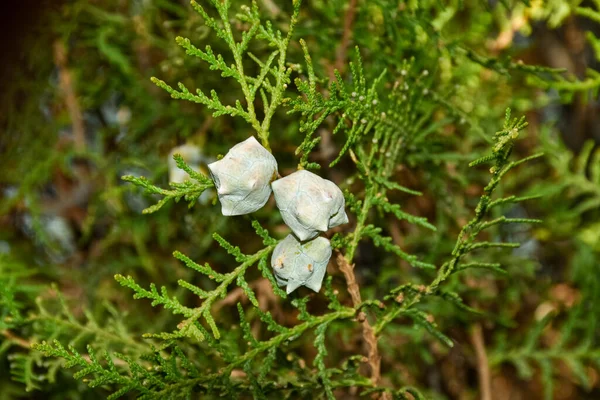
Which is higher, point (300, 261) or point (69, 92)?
point (300, 261)

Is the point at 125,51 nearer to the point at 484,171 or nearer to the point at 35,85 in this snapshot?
the point at 35,85

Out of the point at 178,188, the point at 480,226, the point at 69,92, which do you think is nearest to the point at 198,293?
the point at 178,188

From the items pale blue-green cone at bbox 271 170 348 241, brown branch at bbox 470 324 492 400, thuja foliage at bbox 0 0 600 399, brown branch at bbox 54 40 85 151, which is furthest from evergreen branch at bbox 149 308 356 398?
brown branch at bbox 54 40 85 151

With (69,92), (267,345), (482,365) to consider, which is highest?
(267,345)

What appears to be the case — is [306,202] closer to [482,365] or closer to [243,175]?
[243,175]

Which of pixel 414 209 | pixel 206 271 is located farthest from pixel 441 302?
pixel 206 271

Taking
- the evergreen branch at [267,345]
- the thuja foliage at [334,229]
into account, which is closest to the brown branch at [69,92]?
the thuja foliage at [334,229]

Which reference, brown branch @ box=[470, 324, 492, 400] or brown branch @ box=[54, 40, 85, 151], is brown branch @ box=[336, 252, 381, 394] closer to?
brown branch @ box=[470, 324, 492, 400]
